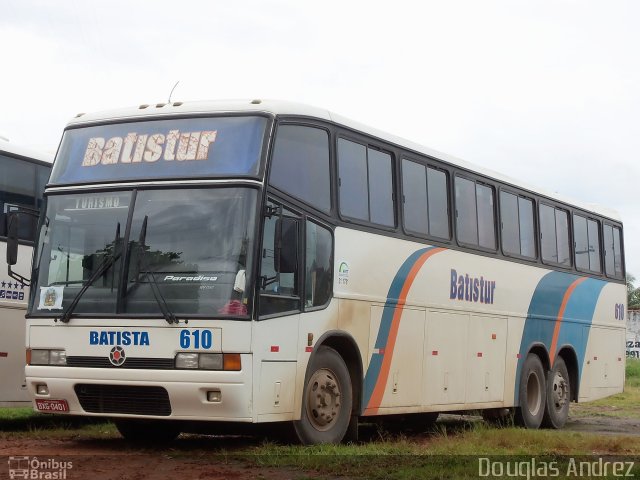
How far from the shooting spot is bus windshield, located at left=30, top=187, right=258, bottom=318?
11.0m

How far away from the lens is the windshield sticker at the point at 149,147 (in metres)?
11.7

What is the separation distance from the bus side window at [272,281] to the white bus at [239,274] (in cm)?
3

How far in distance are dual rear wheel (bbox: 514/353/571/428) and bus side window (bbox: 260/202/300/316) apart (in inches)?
274

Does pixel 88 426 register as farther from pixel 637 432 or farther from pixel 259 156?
pixel 637 432

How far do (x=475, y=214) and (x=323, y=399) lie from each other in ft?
16.5

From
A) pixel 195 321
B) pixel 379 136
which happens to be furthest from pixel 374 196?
pixel 195 321

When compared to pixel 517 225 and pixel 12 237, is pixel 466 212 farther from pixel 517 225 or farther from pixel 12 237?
pixel 12 237

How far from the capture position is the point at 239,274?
1090cm

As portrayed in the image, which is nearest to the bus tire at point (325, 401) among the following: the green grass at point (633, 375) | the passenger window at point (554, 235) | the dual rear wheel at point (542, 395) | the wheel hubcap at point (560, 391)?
the dual rear wheel at point (542, 395)

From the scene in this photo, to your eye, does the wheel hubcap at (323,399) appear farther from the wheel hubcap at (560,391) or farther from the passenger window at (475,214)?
the wheel hubcap at (560,391)

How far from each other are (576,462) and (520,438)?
264cm

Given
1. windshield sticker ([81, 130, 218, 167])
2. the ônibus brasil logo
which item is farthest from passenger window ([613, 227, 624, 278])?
the ônibus brasil logo

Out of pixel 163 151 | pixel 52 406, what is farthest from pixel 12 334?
pixel 163 151

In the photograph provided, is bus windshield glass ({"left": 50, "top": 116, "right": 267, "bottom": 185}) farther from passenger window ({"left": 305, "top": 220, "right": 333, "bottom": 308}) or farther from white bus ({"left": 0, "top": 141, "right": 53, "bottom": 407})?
white bus ({"left": 0, "top": 141, "right": 53, "bottom": 407})
